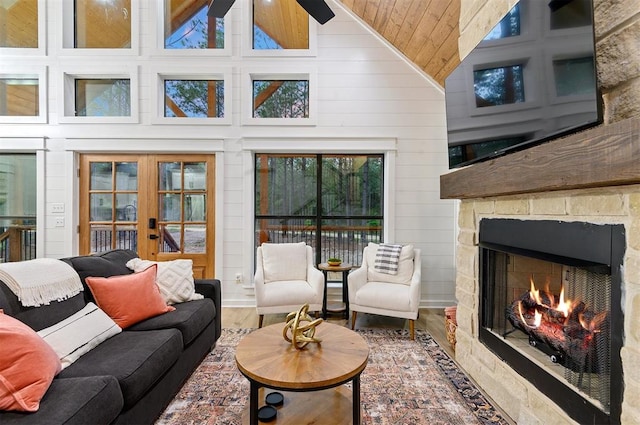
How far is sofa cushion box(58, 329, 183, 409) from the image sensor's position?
5.09ft

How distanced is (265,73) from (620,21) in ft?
11.5

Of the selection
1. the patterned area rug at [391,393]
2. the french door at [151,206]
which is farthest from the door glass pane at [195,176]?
the patterned area rug at [391,393]

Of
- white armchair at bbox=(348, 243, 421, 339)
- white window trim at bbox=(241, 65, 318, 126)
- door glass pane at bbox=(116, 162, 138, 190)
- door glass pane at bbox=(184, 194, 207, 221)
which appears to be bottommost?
white armchair at bbox=(348, 243, 421, 339)

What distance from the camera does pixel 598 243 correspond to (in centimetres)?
138

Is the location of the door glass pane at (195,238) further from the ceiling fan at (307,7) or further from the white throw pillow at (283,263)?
the ceiling fan at (307,7)

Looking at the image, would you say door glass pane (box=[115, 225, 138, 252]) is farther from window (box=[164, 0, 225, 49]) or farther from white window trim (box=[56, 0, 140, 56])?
window (box=[164, 0, 225, 49])

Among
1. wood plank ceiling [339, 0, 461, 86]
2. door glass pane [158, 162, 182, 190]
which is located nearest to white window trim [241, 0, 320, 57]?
wood plank ceiling [339, 0, 461, 86]

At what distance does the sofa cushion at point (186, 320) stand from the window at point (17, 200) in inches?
121

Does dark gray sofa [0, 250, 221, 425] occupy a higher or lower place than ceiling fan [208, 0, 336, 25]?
lower

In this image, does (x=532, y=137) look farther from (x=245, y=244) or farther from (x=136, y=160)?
(x=136, y=160)

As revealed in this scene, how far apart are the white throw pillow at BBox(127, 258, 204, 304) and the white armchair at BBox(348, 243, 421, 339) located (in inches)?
59.8

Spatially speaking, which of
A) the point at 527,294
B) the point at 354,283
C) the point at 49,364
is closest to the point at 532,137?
the point at 527,294

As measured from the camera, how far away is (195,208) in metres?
4.15

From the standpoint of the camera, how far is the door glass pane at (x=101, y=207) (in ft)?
13.6
